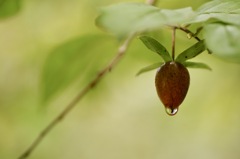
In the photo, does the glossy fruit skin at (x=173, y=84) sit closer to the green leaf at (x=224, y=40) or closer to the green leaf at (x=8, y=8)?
the green leaf at (x=224, y=40)

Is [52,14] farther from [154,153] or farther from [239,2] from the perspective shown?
[239,2]

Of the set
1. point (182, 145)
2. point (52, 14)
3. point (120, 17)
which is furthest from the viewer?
point (182, 145)

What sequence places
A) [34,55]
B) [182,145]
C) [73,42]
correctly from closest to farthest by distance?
1. [73,42]
2. [34,55]
3. [182,145]

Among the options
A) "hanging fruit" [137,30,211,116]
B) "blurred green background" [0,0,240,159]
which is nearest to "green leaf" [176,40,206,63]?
"hanging fruit" [137,30,211,116]

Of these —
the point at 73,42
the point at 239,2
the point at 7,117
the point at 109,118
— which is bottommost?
the point at 109,118

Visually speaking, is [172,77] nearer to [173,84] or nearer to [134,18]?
[173,84]

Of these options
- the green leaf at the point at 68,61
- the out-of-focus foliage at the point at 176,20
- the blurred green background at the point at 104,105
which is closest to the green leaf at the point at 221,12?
the out-of-focus foliage at the point at 176,20

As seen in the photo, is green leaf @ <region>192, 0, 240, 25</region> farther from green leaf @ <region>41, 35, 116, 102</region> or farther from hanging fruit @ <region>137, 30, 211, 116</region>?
green leaf @ <region>41, 35, 116, 102</region>

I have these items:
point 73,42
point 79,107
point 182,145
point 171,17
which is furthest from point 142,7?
point 182,145
